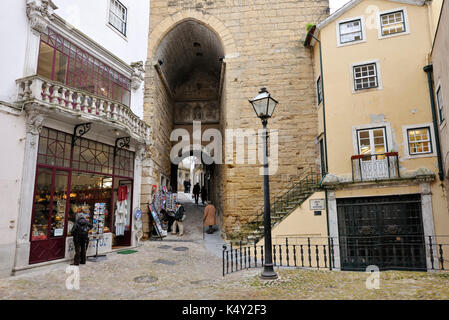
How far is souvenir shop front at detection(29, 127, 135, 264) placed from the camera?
7.93m

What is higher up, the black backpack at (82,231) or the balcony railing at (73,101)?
the balcony railing at (73,101)

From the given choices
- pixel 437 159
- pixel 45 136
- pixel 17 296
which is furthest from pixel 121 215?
pixel 437 159

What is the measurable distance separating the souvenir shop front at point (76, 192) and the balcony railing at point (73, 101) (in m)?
0.91

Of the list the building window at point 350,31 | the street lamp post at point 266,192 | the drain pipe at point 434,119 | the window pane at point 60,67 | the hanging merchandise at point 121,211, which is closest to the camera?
the street lamp post at point 266,192

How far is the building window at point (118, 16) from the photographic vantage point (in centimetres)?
1146

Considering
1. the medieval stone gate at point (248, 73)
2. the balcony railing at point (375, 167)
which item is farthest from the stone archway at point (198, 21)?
the balcony railing at point (375, 167)

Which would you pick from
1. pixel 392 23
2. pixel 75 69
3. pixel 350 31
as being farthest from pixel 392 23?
pixel 75 69

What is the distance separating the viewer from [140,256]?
966 centimetres

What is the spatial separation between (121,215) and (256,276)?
665 cm

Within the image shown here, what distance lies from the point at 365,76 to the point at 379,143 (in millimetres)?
2876

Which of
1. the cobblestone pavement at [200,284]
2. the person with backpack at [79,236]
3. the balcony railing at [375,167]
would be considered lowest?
the cobblestone pavement at [200,284]

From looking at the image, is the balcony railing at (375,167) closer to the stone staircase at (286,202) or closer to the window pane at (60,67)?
the stone staircase at (286,202)

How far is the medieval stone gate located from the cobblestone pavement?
210 inches

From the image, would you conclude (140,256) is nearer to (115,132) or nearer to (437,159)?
(115,132)
